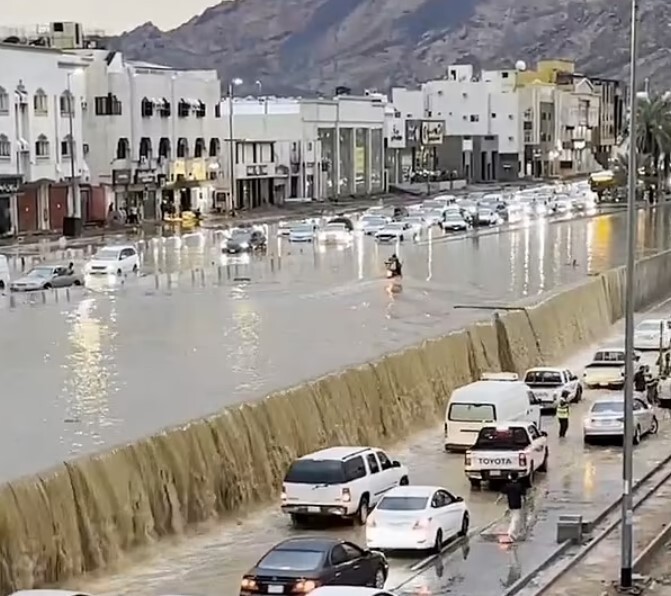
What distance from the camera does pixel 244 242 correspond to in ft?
244

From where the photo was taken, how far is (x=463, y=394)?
114ft

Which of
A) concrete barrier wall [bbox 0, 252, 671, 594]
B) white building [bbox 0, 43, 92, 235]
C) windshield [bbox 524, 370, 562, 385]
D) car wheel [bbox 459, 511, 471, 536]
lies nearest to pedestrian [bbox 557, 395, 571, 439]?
windshield [bbox 524, 370, 562, 385]

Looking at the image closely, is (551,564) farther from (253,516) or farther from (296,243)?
(296,243)

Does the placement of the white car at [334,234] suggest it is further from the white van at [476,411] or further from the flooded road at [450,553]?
the flooded road at [450,553]

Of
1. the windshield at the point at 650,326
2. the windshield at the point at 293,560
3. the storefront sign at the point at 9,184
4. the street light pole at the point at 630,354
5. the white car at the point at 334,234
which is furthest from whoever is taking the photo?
the white car at the point at 334,234

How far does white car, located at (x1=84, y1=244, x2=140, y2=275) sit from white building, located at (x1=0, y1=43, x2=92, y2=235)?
52.5 ft

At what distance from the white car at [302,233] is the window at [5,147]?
14.8m

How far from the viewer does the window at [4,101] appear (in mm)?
79062

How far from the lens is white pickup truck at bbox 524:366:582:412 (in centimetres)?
4019

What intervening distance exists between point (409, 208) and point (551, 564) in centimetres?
8745

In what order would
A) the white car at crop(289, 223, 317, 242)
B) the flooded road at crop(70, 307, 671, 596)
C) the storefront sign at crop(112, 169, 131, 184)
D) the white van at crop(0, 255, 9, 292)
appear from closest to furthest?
1. the flooded road at crop(70, 307, 671, 596)
2. the white van at crop(0, 255, 9, 292)
3. the white car at crop(289, 223, 317, 242)
4. the storefront sign at crop(112, 169, 131, 184)

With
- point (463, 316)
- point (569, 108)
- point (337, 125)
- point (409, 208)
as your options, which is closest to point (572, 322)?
point (463, 316)

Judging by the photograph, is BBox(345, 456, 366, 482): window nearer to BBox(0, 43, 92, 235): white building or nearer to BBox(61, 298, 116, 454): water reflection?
BBox(61, 298, 116, 454): water reflection

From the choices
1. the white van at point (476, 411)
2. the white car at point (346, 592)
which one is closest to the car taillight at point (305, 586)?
the white car at point (346, 592)
